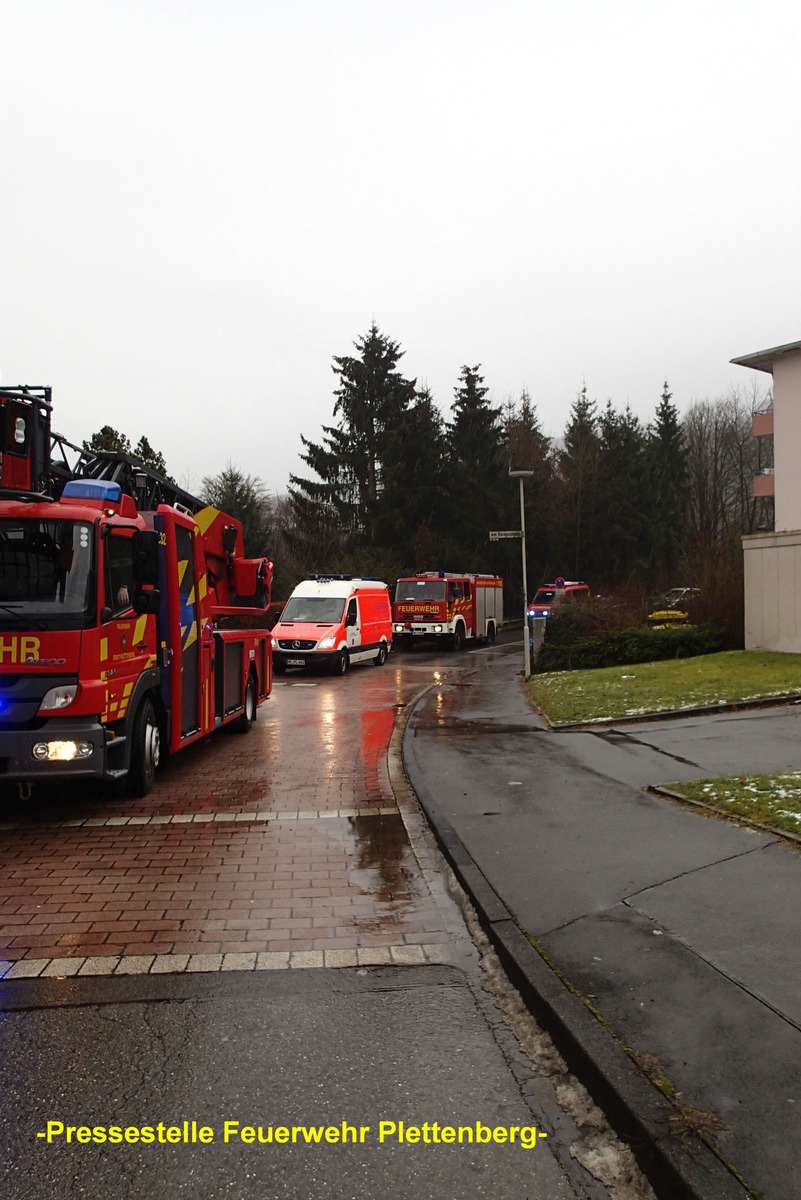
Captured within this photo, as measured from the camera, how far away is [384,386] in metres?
48.6

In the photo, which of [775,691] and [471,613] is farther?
[471,613]

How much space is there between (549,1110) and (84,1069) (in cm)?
177

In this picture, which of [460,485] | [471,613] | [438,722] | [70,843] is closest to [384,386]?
[460,485]

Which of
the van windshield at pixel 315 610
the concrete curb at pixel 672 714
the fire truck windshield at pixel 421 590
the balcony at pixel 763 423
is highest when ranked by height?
the balcony at pixel 763 423

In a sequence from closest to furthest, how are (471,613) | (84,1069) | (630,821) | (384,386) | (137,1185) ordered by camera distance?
(137,1185) → (84,1069) → (630,821) → (471,613) → (384,386)

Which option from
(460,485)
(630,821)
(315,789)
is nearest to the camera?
(630,821)

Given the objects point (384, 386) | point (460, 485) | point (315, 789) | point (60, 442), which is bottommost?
point (315, 789)

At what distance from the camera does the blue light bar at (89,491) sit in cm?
812

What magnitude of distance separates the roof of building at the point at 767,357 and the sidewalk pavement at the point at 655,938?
87.8 ft

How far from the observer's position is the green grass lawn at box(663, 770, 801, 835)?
21.3 feet

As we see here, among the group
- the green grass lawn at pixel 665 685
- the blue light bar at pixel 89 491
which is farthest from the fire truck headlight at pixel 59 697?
the green grass lawn at pixel 665 685

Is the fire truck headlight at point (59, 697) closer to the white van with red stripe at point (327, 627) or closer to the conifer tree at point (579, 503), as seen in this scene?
the white van with red stripe at point (327, 627)

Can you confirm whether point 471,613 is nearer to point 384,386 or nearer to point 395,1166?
point 384,386

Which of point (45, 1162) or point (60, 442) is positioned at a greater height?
point (60, 442)
